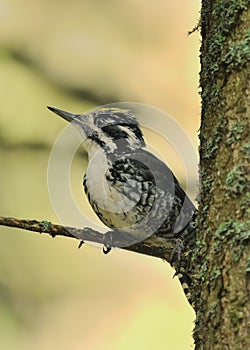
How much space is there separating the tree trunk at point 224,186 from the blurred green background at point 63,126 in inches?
79.7

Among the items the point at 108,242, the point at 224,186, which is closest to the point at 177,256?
the point at 108,242

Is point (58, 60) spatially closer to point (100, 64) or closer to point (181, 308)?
point (100, 64)

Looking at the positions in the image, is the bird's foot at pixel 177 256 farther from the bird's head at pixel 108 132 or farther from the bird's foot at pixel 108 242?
the bird's head at pixel 108 132

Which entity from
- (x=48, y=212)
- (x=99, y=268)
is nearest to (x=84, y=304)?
(x=99, y=268)

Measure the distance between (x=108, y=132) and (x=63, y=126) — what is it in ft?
2.35

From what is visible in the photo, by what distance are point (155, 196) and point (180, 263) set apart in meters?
0.37

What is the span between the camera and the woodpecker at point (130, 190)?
2992mm

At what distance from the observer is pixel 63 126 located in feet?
12.8

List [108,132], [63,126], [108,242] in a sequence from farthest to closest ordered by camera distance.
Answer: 1. [63,126]
2. [108,132]
3. [108,242]

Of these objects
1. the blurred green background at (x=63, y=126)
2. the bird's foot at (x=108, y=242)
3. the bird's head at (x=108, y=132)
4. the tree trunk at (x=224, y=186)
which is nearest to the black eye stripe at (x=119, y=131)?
the bird's head at (x=108, y=132)

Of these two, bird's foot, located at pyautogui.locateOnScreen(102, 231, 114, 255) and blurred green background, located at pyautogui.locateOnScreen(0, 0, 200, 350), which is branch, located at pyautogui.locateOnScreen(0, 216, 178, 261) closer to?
bird's foot, located at pyautogui.locateOnScreen(102, 231, 114, 255)

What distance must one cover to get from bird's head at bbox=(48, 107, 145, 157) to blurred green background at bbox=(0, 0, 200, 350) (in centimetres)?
56

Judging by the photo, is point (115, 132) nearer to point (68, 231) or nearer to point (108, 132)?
point (108, 132)

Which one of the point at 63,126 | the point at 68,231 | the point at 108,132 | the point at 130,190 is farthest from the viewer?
the point at 63,126
